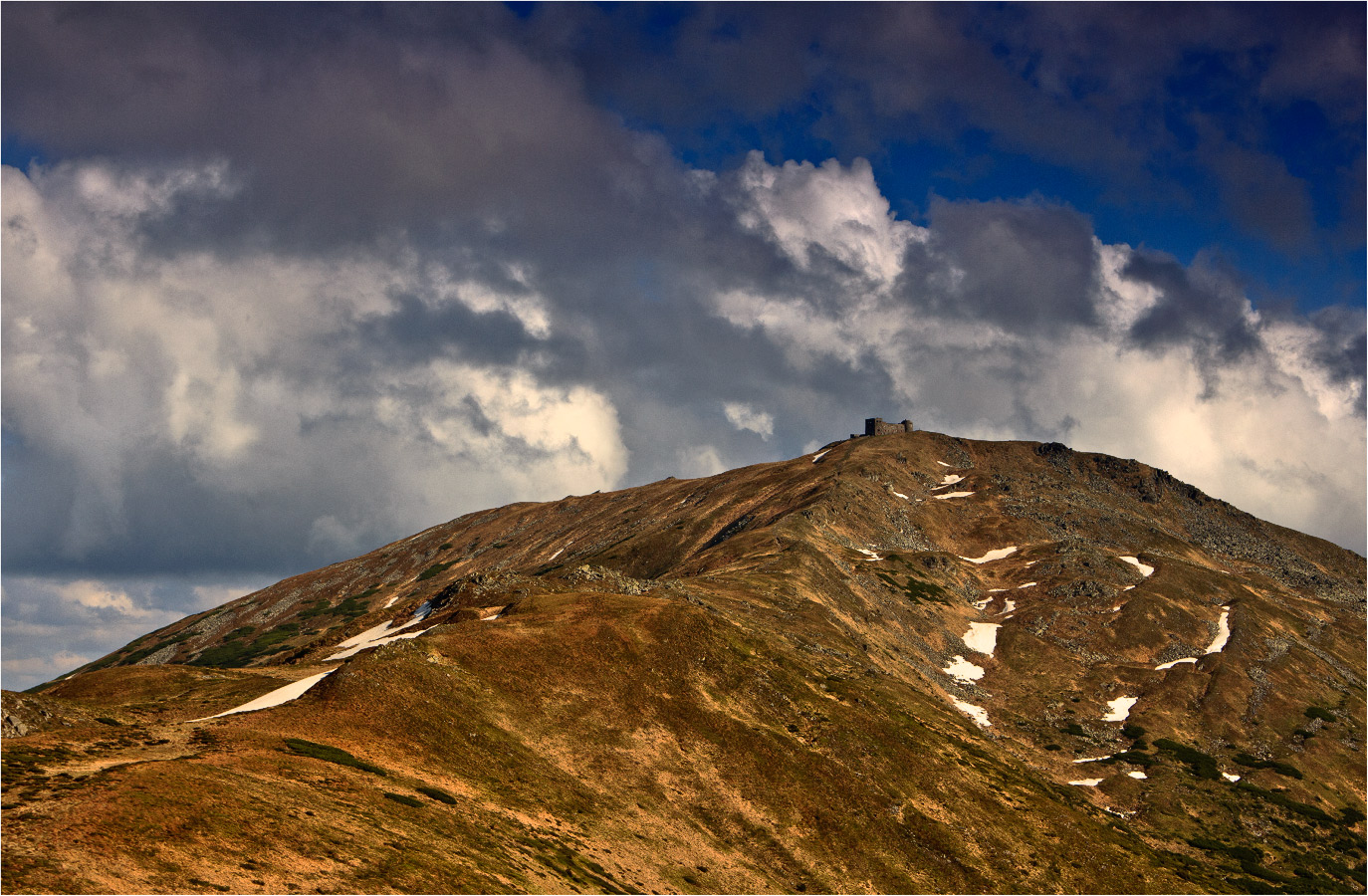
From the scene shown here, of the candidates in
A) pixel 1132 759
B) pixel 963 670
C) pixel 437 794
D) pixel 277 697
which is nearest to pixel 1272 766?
pixel 1132 759

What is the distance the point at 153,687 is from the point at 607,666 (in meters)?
49.3

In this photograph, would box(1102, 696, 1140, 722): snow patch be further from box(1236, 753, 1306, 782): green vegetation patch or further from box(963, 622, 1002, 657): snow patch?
box(963, 622, 1002, 657): snow patch

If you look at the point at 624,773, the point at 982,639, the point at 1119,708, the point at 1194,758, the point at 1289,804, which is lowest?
the point at 1289,804

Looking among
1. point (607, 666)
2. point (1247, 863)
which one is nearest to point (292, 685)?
point (607, 666)

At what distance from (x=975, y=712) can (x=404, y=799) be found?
12409 centimetres

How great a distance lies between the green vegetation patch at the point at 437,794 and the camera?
57.3 m

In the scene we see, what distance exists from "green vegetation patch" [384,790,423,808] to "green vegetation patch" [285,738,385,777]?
362 cm

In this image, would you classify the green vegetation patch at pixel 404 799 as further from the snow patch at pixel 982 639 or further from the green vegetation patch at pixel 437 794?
the snow patch at pixel 982 639

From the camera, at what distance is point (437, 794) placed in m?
57.8

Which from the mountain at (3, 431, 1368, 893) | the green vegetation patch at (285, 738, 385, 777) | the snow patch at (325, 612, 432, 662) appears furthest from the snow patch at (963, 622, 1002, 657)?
the green vegetation patch at (285, 738, 385, 777)

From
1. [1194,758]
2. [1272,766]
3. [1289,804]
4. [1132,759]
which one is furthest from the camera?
[1272,766]

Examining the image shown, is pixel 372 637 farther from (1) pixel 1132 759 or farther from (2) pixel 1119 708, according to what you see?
(2) pixel 1119 708

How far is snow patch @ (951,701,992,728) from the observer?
14975 centimetres

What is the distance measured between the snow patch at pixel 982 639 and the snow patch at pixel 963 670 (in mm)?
8384
